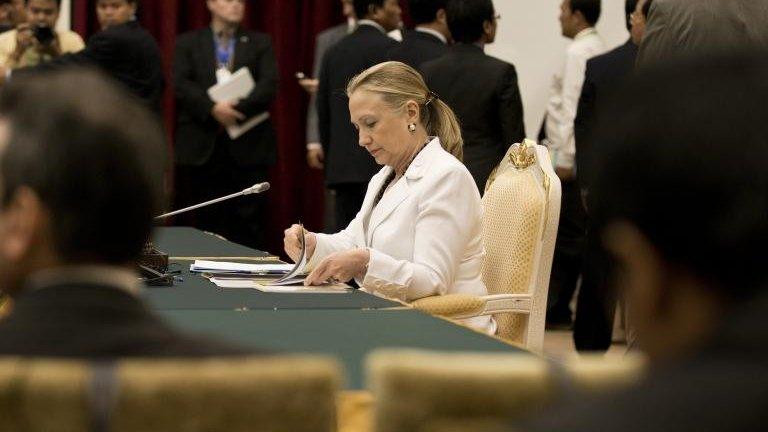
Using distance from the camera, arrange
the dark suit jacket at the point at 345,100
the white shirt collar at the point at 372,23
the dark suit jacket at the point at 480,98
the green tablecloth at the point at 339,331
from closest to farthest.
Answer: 1. the green tablecloth at the point at 339,331
2. the dark suit jacket at the point at 480,98
3. the dark suit jacket at the point at 345,100
4. the white shirt collar at the point at 372,23

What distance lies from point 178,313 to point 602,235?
163cm

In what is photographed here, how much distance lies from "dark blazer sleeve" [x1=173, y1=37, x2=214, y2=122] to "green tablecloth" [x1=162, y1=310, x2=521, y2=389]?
13.1ft

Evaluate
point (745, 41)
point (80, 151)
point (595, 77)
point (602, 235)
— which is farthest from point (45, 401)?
point (595, 77)

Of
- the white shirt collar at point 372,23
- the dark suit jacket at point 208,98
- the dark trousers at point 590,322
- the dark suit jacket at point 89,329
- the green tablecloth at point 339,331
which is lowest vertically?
the dark trousers at point 590,322

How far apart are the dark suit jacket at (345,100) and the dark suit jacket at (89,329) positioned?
4.47m

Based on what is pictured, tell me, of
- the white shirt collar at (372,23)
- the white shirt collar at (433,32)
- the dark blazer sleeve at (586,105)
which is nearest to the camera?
the dark blazer sleeve at (586,105)

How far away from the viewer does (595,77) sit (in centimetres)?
498

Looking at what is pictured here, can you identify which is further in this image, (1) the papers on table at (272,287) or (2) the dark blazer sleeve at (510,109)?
(2) the dark blazer sleeve at (510,109)

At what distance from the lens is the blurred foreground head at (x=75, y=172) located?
992 mm

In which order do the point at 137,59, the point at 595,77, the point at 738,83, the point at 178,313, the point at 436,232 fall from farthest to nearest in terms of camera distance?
the point at 137,59, the point at 595,77, the point at 436,232, the point at 178,313, the point at 738,83

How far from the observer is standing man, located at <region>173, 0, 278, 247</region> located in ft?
20.9

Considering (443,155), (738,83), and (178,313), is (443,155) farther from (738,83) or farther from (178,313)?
(738,83)

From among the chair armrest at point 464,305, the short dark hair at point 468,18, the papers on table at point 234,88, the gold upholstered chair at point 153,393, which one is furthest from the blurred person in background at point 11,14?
the gold upholstered chair at point 153,393

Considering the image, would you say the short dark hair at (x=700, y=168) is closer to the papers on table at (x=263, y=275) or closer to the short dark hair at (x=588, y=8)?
the papers on table at (x=263, y=275)
